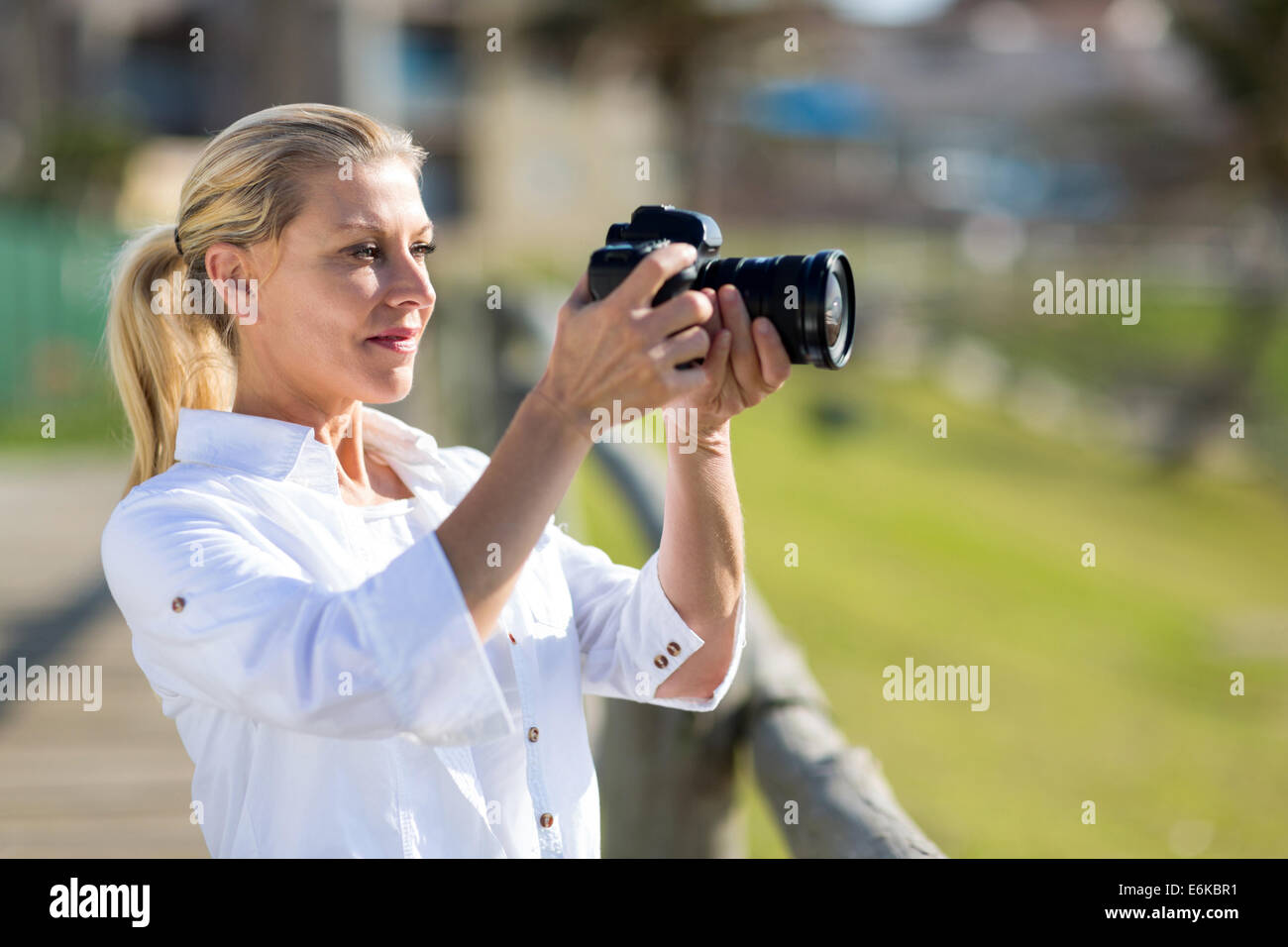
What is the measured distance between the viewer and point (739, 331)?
148cm

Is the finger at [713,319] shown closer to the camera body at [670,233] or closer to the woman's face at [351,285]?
the camera body at [670,233]

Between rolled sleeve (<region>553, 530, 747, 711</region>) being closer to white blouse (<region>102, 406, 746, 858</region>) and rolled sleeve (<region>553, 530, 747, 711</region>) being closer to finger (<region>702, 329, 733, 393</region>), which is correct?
white blouse (<region>102, 406, 746, 858</region>)

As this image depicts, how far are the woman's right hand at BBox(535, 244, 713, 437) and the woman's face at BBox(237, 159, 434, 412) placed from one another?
1.19 feet

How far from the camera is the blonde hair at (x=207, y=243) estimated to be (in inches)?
63.4

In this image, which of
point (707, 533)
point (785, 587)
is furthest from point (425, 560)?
point (785, 587)

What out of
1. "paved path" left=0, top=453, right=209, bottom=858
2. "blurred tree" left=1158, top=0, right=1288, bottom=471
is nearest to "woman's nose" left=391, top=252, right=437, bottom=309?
"paved path" left=0, top=453, right=209, bottom=858

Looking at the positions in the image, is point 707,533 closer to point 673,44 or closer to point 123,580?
point 123,580

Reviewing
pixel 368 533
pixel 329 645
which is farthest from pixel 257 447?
A: pixel 329 645

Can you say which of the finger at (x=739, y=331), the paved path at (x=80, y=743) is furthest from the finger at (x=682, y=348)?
the paved path at (x=80, y=743)

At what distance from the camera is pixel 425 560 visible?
130 cm

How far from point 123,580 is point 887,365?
70.0 ft

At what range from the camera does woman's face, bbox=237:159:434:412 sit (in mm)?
1603

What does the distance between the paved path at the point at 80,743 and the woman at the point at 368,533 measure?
210 cm

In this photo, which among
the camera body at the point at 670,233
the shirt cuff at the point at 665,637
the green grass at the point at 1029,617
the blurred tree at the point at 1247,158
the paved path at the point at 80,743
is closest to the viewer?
the camera body at the point at 670,233
